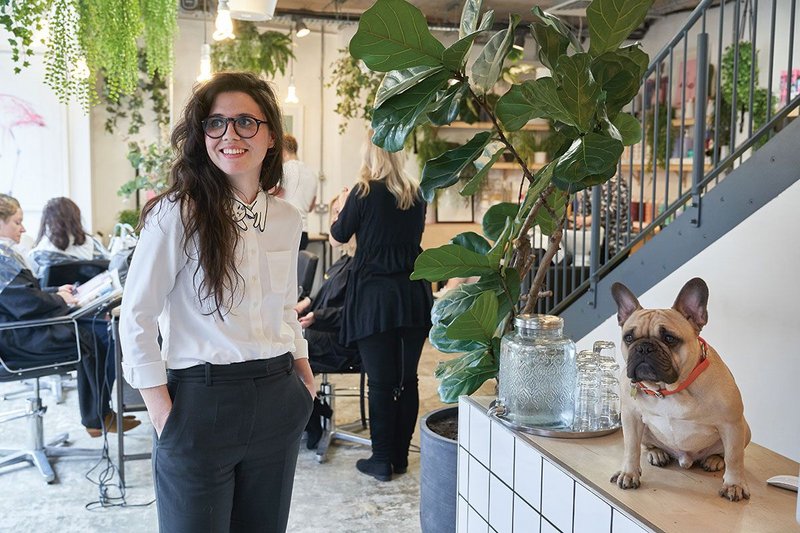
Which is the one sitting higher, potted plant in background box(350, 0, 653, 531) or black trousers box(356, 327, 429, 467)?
potted plant in background box(350, 0, 653, 531)

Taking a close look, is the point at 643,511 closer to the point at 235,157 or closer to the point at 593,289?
the point at 235,157

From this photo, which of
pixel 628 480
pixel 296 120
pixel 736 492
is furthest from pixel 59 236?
pixel 736 492

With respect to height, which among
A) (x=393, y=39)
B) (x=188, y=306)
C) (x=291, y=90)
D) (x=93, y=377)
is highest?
(x=291, y=90)

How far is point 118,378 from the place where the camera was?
3357mm

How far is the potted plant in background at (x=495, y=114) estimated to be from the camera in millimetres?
1398

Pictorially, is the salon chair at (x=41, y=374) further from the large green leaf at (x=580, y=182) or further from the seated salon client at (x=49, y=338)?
the large green leaf at (x=580, y=182)

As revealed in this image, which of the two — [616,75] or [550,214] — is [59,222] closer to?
[550,214]

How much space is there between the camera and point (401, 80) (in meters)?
1.69

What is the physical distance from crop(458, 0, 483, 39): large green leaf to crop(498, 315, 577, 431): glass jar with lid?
0.62 m

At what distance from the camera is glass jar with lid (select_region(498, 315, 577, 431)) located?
62.9 inches

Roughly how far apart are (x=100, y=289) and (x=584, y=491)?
3.02 m

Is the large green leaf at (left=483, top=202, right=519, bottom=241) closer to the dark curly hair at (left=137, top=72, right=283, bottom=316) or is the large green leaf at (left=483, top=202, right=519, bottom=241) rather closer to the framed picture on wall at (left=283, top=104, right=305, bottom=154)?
the dark curly hair at (left=137, top=72, right=283, bottom=316)

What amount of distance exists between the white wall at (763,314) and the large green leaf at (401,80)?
1.71m

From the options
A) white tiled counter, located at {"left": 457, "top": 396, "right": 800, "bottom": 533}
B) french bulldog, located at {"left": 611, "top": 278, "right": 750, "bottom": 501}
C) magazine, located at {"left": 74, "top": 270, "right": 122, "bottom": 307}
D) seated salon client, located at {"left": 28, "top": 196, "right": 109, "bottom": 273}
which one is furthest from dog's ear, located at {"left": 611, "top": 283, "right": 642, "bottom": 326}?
seated salon client, located at {"left": 28, "top": 196, "right": 109, "bottom": 273}
